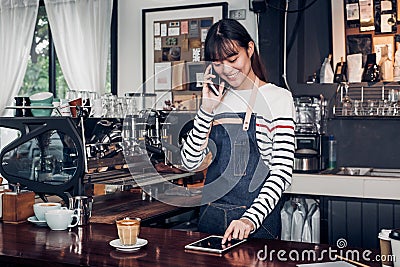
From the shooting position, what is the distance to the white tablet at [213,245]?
6.30ft

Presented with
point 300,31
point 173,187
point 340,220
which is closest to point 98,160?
point 173,187

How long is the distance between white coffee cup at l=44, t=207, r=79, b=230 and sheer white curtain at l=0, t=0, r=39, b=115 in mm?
3604

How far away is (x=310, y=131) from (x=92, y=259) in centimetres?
260

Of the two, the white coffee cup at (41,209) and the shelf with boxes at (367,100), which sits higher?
the shelf with boxes at (367,100)

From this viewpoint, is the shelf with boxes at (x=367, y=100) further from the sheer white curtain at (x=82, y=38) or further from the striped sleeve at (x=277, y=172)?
the sheer white curtain at (x=82, y=38)

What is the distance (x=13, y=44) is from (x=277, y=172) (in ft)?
13.9

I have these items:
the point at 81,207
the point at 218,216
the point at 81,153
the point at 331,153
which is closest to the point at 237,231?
the point at 218,216

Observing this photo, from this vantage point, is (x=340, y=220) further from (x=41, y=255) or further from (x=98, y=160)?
(x=41, y=255)

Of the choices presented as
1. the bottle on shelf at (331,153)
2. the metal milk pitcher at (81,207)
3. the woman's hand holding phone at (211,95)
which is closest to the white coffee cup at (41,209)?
the metal milk pitcher at (81,207)

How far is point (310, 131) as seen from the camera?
4.16 meters

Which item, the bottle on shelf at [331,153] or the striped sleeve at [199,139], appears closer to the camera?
the striped sleeve at [199,139]

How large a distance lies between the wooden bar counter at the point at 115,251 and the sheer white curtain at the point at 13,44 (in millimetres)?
3652

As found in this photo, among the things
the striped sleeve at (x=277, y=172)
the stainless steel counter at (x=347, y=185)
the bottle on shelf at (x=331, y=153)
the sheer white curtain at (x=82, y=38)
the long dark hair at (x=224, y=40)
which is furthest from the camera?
the sheer white curtain at (x=82, y=38)

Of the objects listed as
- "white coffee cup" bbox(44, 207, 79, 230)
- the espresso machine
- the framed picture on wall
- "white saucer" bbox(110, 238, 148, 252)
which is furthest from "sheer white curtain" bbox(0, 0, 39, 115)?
"white saucer" bbox(110, 238, 148, 252)
